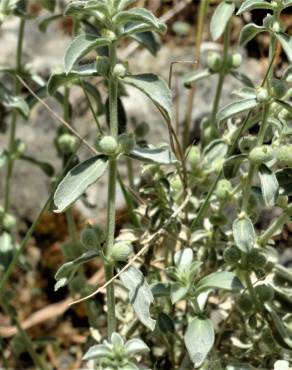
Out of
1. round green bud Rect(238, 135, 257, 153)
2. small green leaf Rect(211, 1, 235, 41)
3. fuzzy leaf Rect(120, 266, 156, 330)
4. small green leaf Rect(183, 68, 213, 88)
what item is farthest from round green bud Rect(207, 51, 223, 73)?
fuzzy leaf Rect(120, 266, 156, 330)

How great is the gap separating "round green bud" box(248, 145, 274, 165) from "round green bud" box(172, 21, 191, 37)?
1.56m

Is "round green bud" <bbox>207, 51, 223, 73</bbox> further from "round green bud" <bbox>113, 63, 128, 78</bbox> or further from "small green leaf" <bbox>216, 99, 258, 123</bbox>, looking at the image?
"round green bud" <bbox>113, 63, 128, 78</bbox>

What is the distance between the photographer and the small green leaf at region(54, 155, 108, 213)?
1465 mm

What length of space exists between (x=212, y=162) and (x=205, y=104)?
0.92 metres

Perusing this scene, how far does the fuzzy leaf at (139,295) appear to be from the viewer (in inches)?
59.1

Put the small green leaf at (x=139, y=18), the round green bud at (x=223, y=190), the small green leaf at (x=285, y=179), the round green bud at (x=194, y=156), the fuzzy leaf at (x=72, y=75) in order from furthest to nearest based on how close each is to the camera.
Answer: the round green bud at (x=194, y=156), the round green bud at (x=223, y=190), the small green leaf at (x=285, y=179), the fuzzy leaf at (x=72, y=75), the small green leaf at (x=139, y=18)

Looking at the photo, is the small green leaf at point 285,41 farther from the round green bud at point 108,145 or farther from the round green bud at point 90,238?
the round green bud at point 90,238

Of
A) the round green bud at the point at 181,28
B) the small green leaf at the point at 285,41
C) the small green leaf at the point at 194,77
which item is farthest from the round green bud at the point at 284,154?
the round green bud at the point at 181,28

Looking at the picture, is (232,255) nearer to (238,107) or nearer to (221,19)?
(238,107)

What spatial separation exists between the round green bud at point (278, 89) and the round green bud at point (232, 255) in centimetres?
34

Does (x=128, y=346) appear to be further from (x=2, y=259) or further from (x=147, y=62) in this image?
(x=147, y=62)

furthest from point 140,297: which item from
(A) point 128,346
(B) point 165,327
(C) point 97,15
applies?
(C) point 97,15

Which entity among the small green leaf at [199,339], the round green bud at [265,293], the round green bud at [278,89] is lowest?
the round green bud at [265,293]

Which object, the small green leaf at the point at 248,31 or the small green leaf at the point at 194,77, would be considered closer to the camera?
the small green leaf at the point at 248,31
